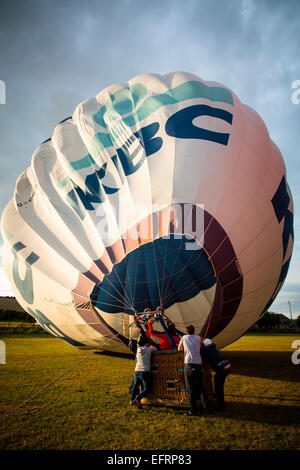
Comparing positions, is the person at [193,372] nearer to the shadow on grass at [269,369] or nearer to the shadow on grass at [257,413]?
the shadow on grass at [257,413]

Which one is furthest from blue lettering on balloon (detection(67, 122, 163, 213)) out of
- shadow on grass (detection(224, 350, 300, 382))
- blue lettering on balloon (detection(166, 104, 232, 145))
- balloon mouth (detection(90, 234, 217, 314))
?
shadow on grass (detection(224, 350, 300, 382))

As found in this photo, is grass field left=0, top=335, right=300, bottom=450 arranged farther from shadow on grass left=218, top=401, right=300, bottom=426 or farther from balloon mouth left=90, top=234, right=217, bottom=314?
balloon mouth left=90, top=234, right=217, bottom=314

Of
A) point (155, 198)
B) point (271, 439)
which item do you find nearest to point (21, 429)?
point (271, 439)

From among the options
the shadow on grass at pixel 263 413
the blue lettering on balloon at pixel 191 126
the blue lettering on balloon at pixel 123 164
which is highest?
the blue lettering on balloon at pixel 191 126

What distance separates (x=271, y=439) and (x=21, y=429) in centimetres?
234

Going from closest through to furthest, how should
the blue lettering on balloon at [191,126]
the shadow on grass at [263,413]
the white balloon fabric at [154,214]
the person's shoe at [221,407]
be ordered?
the shadow on grass at [263,413], the person's shoe at [221,407], the white balloon fabric at [154,214], the blue lettering on balloon at [191,126]

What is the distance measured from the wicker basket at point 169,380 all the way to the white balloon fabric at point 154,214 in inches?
43.6

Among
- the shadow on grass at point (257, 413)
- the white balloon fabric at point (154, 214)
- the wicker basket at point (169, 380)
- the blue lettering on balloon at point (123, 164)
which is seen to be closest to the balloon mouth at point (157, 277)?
the white balloon fabric at point (154, 214)

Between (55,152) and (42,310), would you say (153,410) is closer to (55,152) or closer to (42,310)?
(42,310)

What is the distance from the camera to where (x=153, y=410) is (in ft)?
11.0

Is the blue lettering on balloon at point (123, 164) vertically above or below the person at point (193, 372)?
above

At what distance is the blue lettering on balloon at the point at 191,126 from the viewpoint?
465cm

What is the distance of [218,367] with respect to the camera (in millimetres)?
3447

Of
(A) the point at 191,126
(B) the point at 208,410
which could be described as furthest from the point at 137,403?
(A) the point at 191,126
